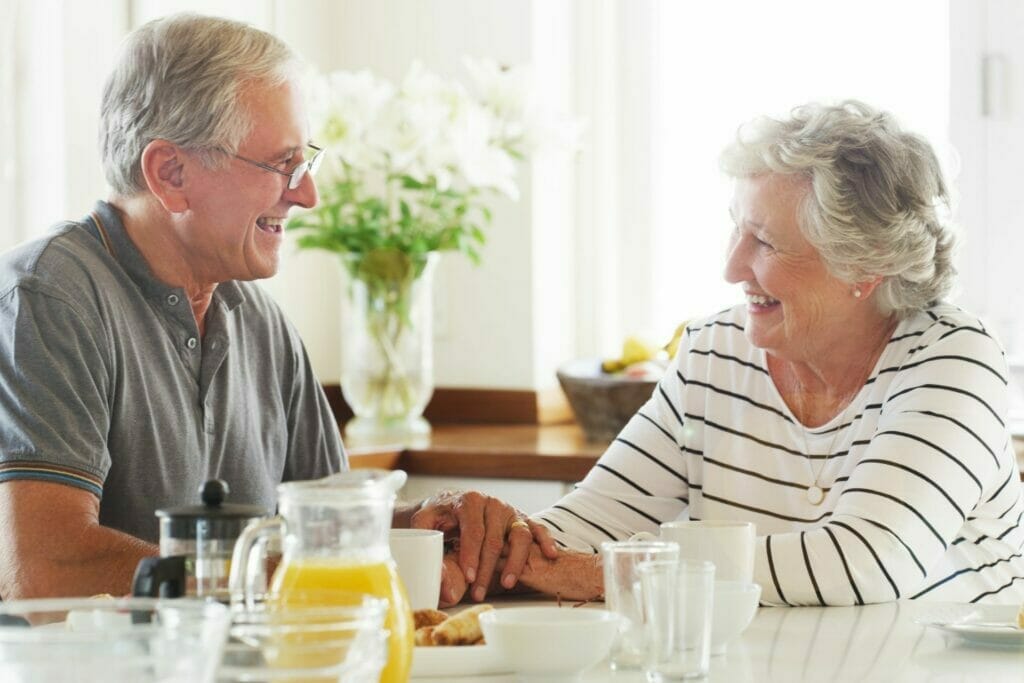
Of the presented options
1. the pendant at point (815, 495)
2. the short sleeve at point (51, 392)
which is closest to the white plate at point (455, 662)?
the short sleeve at point (51, 392)

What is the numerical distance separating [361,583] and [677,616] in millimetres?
290

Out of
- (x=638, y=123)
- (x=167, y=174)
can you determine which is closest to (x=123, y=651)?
(x=167, y=174)

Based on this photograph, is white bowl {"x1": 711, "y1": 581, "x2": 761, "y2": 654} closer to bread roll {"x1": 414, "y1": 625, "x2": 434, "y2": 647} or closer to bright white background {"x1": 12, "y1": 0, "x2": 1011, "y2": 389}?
bread roll {"x1": 414, "y1": 625, "x2": 434, "y2": 647}

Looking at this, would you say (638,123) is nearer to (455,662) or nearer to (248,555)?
(455,662)

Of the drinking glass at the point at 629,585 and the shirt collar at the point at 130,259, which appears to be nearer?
the drinking glass at the point at 629,585

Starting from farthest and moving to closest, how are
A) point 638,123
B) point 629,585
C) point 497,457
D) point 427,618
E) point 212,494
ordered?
point 638,123, point 497,457, point 427,618, point 629,585, point 212,494

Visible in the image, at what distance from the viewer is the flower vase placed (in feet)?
10.3

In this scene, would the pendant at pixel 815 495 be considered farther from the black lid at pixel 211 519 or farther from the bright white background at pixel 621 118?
the bright white background at pixel 621 118

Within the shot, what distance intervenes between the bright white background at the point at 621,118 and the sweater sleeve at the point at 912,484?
147cm

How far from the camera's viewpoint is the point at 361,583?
988mm

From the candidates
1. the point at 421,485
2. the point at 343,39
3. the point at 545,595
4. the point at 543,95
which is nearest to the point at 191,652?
the point at 545,595

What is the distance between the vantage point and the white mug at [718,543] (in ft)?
4.63

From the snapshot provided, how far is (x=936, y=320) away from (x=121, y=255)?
3.63 feet

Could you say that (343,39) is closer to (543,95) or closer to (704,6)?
(543,95)
